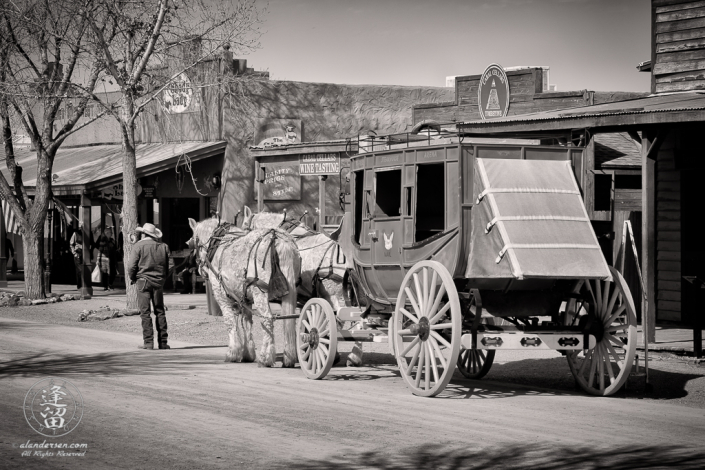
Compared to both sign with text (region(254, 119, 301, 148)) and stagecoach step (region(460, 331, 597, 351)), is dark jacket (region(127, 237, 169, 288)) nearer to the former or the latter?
stagecoach step (region(460, 331, 597, 351))

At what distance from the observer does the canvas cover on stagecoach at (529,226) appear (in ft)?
31.2

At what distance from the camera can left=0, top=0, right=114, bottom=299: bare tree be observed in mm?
21828

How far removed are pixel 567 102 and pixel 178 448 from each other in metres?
17.3

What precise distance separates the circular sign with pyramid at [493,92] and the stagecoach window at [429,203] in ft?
36.3

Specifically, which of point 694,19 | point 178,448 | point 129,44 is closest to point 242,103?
point 129,44

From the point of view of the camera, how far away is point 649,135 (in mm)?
14281

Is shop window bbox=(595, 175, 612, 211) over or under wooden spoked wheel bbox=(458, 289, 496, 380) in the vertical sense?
over

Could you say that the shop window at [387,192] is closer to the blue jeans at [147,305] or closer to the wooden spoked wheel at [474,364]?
the wooden spoked wheel at [474,364]

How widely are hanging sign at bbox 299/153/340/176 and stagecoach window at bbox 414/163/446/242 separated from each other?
917 centimetres

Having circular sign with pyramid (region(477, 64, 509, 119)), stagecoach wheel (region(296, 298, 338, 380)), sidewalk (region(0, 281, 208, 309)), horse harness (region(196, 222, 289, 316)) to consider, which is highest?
circular sign with pyramid (region(477, 64, 509, 119))

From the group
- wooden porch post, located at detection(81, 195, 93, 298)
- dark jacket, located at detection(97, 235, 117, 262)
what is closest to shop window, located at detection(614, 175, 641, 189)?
wooden porch post, located at detection(81, 195, 93, 298)

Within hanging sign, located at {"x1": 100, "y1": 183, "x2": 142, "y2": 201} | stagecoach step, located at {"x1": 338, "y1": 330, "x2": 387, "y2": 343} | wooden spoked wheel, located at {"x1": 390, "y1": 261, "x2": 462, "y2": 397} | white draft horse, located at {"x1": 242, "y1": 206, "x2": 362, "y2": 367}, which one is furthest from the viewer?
hanging sign, located at {"x1": 100, "y1": 183, "x2": 142, "y2": 201}

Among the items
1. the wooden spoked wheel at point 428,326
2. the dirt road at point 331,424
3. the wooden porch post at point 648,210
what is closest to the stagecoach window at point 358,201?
the wooden spoked wheel at point 428,326

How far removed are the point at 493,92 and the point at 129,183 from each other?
9258 mm
